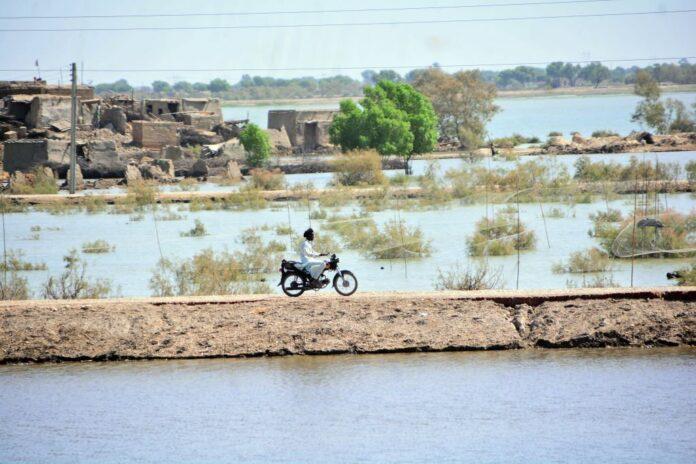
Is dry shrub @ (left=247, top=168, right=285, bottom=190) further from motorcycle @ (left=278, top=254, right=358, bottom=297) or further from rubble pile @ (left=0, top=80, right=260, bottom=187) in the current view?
motorcycle @ (left=278, top=254, right=358, bottom=297)

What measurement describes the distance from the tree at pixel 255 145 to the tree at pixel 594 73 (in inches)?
5030

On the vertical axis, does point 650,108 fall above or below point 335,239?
above

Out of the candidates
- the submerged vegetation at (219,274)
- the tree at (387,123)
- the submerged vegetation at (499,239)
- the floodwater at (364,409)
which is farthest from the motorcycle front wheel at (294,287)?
the tree at (387,123)

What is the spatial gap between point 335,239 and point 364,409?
17754 mm

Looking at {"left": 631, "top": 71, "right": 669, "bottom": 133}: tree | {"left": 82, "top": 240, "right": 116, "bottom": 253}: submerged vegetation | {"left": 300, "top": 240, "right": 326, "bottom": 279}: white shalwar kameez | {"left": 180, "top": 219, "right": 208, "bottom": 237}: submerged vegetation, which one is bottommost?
{"left": 82, "top": 240, "right": 116, "bottom": 253}: submerged vegetation

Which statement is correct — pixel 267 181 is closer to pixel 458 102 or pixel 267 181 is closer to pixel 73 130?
pixel 73 130

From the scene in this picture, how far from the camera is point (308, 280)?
1595 centimetres

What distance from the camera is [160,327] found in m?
15.4

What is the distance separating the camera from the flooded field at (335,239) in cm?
2261

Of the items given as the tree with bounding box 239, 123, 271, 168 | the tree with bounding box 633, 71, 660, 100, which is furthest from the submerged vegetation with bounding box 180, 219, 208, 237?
the tree with bounding box 633, 71, 660, 100

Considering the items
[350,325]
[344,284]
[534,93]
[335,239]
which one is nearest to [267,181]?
[335,239]

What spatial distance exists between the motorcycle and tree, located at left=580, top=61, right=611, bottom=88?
16750cm

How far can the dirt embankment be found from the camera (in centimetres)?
1485

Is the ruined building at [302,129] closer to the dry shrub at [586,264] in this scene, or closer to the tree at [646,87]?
the tree at [646,87]
